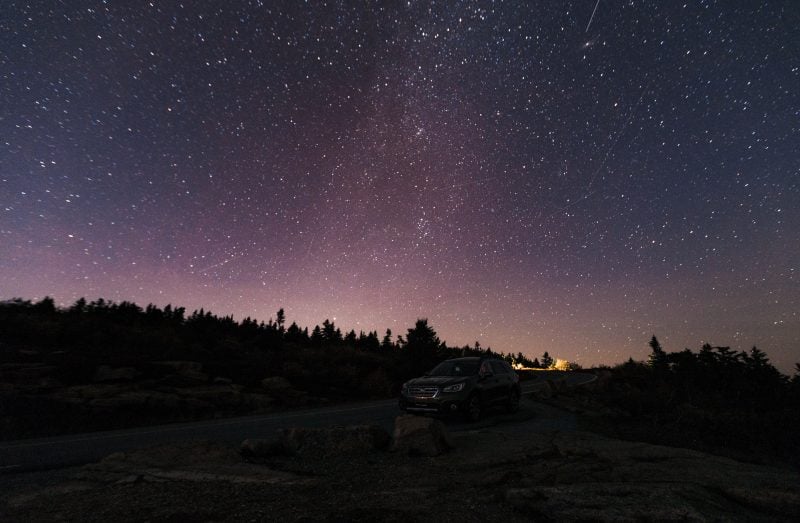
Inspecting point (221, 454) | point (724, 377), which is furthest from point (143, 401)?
point (724, 377)

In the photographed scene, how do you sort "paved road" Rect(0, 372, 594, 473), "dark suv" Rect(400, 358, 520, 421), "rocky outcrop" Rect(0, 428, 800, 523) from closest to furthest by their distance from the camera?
"rocky outcrop" Rect(0, 428, 800, 523), "paved road" Rect(0, 372, 594, 473), "dark suv" Rect(400, 358, 520, 421)

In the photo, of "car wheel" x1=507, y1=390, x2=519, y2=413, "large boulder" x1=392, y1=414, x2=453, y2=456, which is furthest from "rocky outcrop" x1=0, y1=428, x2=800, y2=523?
"car wheel" x1=507, y1=390, x2=519, y2=413

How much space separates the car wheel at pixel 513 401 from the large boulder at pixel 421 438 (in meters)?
6.37

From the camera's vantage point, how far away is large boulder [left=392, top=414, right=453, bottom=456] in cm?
695

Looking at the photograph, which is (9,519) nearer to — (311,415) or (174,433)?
(174,433)

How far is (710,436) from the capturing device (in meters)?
10.3

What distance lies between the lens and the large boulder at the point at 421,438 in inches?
274

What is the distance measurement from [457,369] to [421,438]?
4.94 meters

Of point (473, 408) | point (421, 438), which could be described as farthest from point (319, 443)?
point (473, 408)

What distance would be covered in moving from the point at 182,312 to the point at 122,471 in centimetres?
4919

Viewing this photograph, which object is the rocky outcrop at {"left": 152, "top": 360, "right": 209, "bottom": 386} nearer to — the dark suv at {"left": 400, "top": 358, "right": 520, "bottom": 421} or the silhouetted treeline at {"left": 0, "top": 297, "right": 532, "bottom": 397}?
the silhouetted treeline at {"left": 0, "top": 297, "right": 532, "bottom": 397}

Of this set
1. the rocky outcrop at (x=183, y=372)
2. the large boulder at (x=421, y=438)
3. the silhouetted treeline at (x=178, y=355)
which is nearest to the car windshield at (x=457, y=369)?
the large boulder at (x=421, y=438)

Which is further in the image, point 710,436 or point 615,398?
point 615,398

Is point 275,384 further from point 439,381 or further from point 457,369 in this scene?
point 439,381
